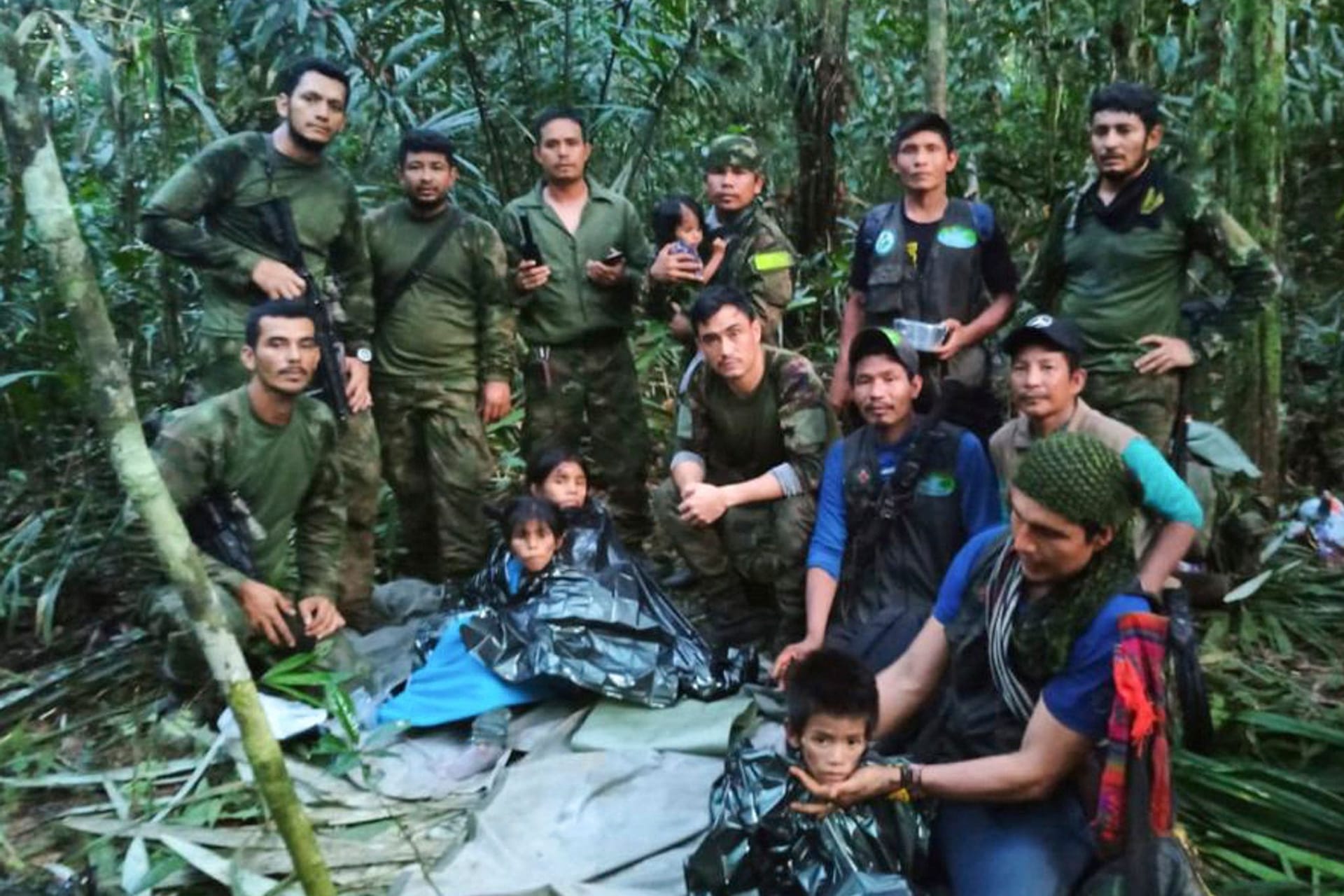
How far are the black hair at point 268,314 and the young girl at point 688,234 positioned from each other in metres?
1.60

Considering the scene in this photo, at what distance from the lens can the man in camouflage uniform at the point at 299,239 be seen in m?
4.75

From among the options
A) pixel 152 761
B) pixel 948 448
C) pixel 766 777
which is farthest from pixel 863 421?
pixel 152 761

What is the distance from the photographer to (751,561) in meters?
4.75

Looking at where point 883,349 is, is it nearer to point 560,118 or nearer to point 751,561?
point 751,561

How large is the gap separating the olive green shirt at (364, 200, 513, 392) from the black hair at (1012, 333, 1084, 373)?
2477mm

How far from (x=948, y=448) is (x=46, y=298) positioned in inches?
167

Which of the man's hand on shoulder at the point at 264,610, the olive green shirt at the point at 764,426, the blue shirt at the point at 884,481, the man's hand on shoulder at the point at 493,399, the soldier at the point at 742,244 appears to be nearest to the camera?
the blue shirt at the point at 884,481

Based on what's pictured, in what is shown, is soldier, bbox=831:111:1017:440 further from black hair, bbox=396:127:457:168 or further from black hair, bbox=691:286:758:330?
black hair, bbox=396:127:457:168

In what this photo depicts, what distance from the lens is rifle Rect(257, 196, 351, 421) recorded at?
486 cm

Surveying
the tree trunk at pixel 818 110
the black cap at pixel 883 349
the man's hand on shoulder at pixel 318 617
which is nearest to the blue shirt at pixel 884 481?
the black cap at pixel 883 349

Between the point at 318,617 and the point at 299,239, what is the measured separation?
1.52 meters

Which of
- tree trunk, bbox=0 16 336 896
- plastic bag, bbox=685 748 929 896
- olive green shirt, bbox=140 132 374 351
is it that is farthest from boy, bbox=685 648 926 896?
olive green shirt, bbox=140 132 374 351

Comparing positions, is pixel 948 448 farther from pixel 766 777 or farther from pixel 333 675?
pixel 333 675

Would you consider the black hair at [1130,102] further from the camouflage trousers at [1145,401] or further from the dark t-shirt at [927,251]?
the camouflage trousers at [1145,401]
